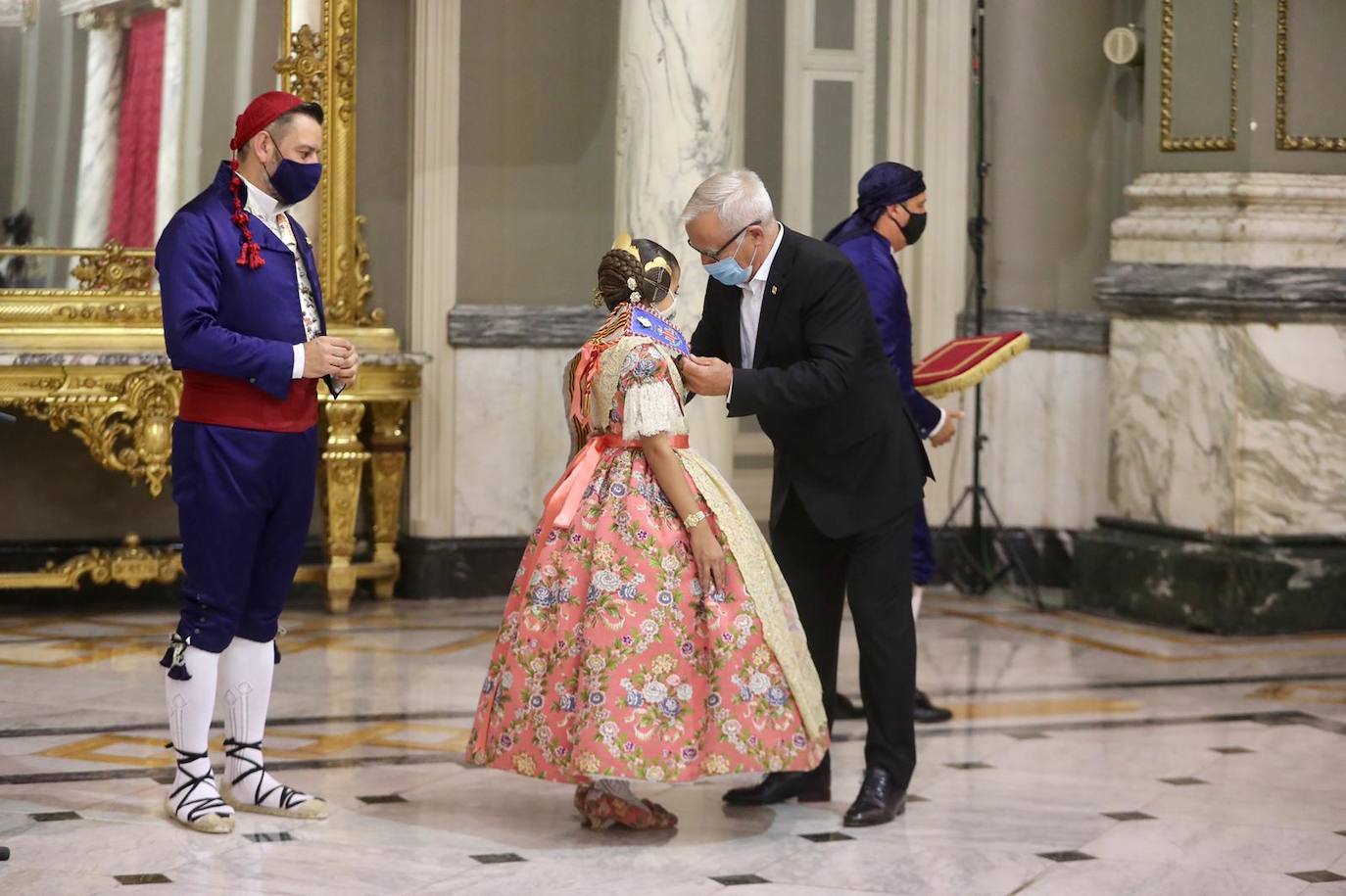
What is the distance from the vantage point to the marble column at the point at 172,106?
25.0 feet

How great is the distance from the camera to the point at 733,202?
454cm

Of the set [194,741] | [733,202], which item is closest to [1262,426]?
[733,202]

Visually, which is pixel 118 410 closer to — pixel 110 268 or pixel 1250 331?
pixel 110 268

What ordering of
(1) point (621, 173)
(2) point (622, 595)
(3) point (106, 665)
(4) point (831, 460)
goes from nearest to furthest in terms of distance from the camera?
1. (2) point (622, 595)
2. (4) point (831, 460)
3. (3) point (106, 665)
4. (1) point (621, 173)

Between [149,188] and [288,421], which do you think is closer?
[288,421]

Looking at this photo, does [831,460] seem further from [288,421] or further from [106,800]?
[106,800]

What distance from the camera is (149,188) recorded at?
7.61 m

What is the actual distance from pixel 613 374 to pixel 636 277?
0.72ft

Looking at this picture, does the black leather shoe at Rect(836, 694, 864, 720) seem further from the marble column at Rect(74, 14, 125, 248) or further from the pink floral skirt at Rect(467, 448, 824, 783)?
the marble column at Rect(74, 14, 125, 248)

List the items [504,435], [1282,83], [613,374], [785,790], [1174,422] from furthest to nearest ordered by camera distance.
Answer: [504,435] < [1174,422] < [1282,83] < [785,790] < [613,374]

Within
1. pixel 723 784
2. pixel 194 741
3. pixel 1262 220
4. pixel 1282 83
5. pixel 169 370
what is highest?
pixel 1282 83

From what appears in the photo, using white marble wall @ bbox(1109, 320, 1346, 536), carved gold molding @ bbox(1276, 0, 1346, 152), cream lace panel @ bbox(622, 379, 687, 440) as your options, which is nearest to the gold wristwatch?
cream lace panel @ bbox(622, 379, 687, 440)

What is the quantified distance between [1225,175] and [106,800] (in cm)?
451

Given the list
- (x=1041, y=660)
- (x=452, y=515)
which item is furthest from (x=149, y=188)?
(x=1041, y=660)
